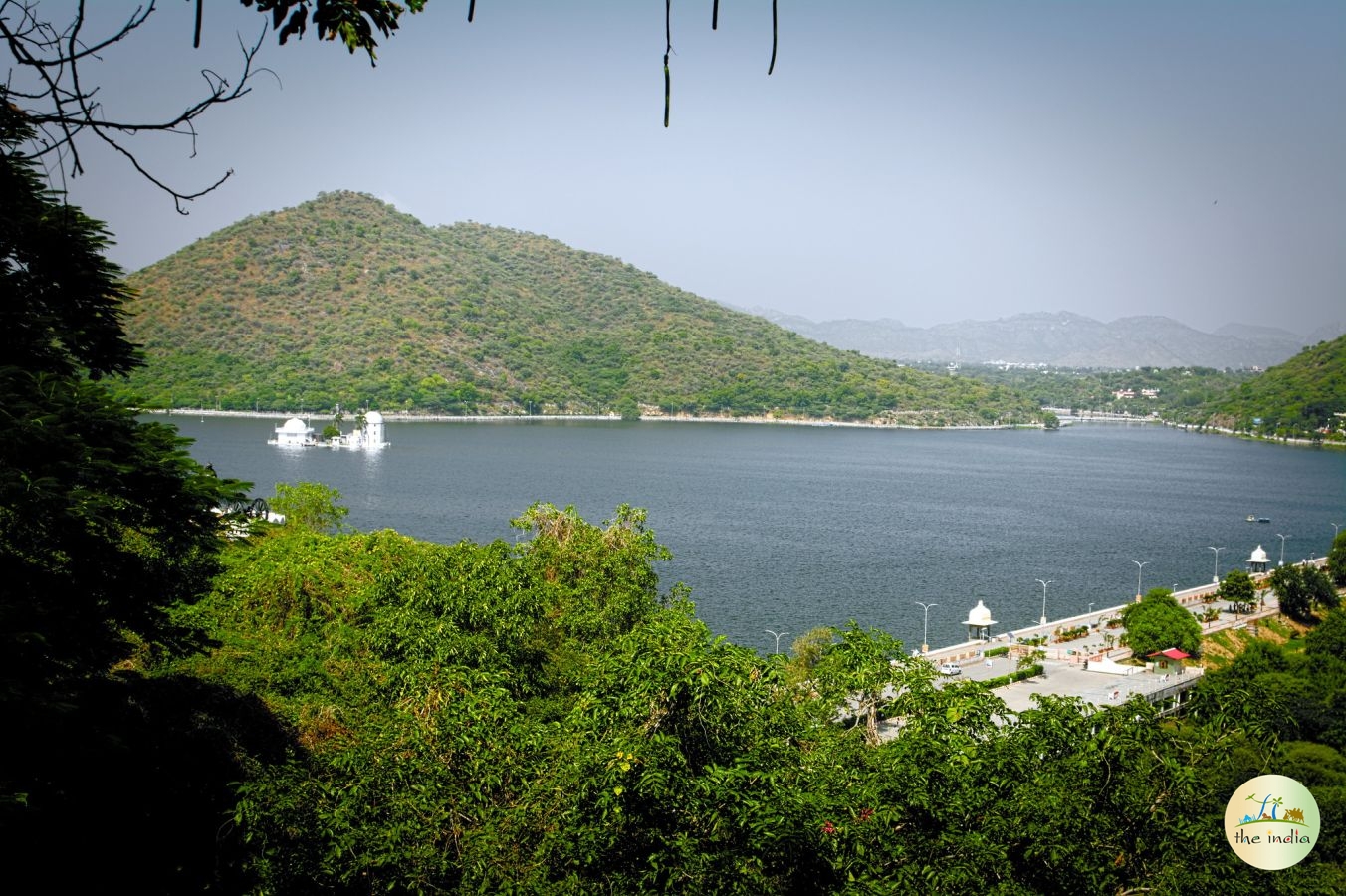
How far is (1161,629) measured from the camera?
97.7ft

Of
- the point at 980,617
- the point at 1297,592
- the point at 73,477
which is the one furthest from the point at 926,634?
the point at 73,477

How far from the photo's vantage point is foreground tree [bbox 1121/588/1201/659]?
2972 cm

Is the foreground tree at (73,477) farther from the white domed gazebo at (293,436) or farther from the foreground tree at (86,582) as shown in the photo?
the white domed gazebo at (293,436)

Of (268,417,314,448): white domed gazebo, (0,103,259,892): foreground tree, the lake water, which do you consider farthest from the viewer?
(268,417,314,448): white domed gazebo

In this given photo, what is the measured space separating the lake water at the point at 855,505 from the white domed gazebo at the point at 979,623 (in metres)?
0.92

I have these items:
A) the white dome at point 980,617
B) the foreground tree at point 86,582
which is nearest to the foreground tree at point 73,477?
the foreground tree at point 86,582

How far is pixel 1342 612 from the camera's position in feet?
93.8

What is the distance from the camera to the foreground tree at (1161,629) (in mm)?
29719

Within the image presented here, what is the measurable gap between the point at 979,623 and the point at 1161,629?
5.07 metres

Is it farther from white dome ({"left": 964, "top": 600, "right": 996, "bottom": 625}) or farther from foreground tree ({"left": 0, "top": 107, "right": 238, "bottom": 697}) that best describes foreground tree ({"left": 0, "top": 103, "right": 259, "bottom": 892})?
white dome ({"left": 964, "top": 600, "right": 996, "bottom": 625})

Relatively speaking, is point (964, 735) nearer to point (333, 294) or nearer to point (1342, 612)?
point (1342, 612)

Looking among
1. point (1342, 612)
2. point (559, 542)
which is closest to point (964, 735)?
point (559, 542)

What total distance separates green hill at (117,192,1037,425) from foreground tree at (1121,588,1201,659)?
300ft

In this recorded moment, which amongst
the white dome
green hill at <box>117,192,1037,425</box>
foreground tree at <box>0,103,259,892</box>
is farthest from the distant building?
foreground tree at <box>0,103,259,892</box>
